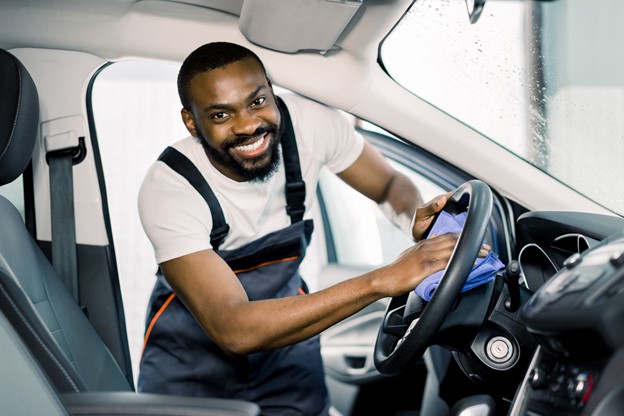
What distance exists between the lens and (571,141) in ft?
5.73

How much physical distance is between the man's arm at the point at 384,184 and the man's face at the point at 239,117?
30 cm

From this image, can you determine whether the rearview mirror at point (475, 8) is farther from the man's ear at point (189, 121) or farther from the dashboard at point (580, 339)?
the man's ear at point (189, 121)

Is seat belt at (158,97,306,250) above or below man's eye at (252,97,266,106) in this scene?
below

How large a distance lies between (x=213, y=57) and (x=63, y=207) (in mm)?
494

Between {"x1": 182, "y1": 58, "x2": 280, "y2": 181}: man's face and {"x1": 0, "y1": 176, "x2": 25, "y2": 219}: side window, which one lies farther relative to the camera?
{"x1": 0, "y1": 176, "x2": 25, "y2": 219}: side window

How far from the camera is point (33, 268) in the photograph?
1.76 m

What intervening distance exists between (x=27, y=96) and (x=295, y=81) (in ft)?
1.94

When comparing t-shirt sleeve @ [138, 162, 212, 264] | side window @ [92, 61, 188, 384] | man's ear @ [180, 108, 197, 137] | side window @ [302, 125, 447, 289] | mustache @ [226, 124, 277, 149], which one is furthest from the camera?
side window @ [92, 61, 188, 384]

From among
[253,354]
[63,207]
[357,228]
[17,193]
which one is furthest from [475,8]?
[357,228]

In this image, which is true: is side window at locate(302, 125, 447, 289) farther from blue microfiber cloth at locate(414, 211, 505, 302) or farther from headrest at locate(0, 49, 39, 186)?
blue microfiber cloth at locate(414, 211, 505, 302)

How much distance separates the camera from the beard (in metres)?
1.90

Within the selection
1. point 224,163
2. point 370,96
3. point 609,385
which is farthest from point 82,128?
point 609,385

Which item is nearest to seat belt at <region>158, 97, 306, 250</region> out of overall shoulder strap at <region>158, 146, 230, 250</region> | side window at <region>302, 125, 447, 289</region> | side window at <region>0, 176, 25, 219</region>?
overall shoulder strap at <region>158, 146, 230, 250</region>

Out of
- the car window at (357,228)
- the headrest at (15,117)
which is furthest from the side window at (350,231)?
the headrest at (15,117)
